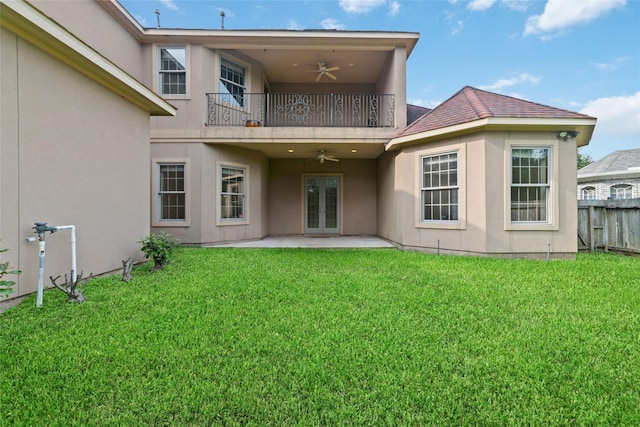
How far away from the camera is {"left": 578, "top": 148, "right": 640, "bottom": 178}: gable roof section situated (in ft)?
47.2

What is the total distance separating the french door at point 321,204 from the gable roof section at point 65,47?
627 centimetres

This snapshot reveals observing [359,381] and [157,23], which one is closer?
[359,381]

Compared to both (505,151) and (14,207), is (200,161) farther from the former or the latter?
(505,151)

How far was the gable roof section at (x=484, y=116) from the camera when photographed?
5945 millimetres

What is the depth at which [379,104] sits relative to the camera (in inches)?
393

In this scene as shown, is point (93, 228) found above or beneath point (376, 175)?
beneath

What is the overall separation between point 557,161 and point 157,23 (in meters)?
11.6

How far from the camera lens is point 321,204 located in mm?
10844

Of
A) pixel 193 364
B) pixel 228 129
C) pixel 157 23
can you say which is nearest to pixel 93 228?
pixel 193 364

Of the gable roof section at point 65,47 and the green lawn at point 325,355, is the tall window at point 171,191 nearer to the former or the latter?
the gable roof section at point 65,47

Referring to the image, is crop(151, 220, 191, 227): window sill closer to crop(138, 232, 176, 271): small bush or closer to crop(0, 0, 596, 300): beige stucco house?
crop(0, 0, 596, 300): beige stucco house

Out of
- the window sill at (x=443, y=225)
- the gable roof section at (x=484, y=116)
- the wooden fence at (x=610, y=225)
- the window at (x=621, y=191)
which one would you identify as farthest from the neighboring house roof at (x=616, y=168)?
the window sill at (x=443, y=225)

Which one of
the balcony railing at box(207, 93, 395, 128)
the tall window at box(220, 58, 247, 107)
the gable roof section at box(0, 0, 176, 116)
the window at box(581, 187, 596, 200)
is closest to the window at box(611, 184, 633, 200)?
the window at box(581, 187, 596, 200)

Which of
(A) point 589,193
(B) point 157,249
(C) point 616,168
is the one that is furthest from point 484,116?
(A) point 589,193
